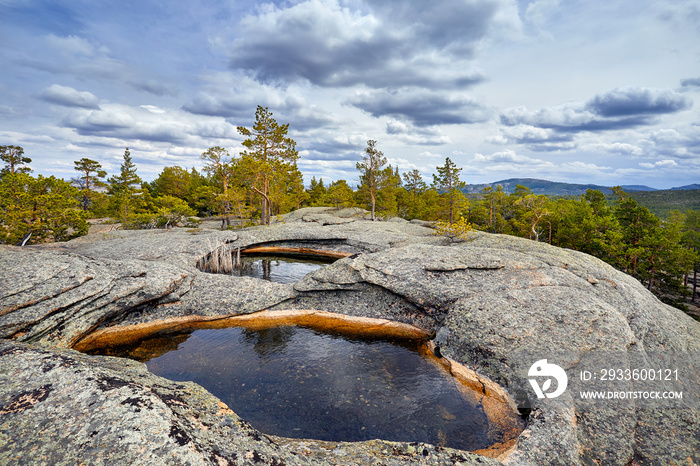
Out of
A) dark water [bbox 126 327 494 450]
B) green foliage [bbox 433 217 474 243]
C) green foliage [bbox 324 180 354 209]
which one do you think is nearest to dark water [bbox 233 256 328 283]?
dark water [bbox 126 327 494 450]

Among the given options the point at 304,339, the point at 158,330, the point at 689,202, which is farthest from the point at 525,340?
the point at 689,202

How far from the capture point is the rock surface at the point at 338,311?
20.2 feet

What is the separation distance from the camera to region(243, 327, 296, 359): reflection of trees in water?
13703 millimetres

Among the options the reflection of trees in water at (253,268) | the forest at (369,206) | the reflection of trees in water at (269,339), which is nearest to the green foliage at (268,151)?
the forest at (369,206)

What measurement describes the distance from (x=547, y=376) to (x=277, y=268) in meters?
22.8

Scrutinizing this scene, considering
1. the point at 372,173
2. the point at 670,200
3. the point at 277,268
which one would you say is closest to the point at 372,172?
the point at 372,173

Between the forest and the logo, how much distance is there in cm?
1999

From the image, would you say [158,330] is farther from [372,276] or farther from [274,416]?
[372,276]

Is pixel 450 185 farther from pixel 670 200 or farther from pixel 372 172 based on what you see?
pixel 670 200

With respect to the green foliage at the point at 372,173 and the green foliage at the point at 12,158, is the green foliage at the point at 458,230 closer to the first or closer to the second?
the green foliage at the point at 372,173

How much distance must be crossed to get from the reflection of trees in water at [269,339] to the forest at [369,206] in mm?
21465

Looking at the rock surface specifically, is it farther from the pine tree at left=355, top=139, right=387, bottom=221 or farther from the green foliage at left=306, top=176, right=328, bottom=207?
the green foliage at left=306, top=176, right=328, bottom=207

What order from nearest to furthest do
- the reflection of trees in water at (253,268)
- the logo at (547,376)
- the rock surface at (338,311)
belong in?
the rock surface at (338,311)
the logo at (547,376)
the reflection of trees in water at (253,268)

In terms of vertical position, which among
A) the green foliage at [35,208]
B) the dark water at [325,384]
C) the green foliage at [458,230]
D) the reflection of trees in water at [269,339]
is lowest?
the dark water at [325,384]
